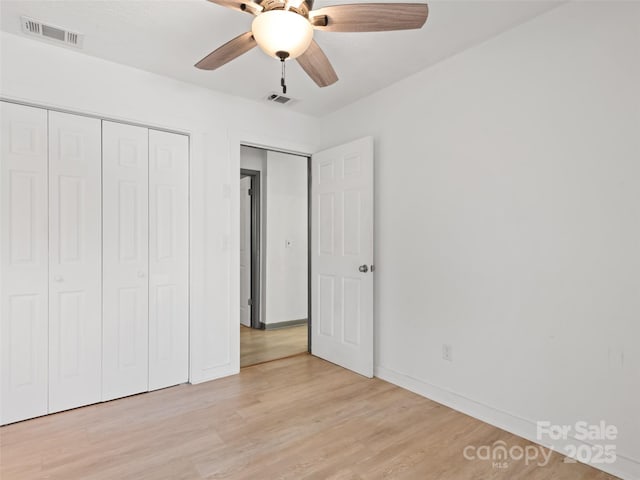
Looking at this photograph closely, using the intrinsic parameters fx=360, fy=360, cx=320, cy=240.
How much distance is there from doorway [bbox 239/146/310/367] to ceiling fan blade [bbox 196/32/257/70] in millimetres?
2510

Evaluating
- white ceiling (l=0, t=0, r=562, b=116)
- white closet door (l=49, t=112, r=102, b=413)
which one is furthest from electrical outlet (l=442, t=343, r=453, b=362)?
white closet door (l=49, t=112, r=102, b=413)

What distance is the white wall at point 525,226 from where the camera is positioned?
1.84 meters

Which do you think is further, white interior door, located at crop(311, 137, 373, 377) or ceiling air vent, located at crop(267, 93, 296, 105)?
ceiling air vent, located at crop(267, 93, 296, 105)

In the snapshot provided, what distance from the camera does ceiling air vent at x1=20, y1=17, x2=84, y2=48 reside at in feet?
7.07

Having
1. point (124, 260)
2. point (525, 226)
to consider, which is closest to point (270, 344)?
point (124, 260)

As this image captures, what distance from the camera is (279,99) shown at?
3.31 m

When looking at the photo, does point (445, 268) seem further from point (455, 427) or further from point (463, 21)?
point (463, 21)

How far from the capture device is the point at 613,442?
1848mm

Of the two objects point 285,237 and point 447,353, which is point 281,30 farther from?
point 285,237

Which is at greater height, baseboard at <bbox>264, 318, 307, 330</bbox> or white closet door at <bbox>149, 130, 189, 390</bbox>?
white closet door at <bbox>149, 130, 189, 390</bbox>

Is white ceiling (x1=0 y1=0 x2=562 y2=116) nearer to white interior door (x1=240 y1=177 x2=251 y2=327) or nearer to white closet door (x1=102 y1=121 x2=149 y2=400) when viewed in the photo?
white closet door (x1=102 y1=121 x2=149 y2=400)

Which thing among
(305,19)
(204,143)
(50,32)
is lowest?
(204,143)

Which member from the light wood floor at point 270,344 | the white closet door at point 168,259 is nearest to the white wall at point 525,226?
the light wood floor at point 270,344

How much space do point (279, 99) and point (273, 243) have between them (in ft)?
6.45
